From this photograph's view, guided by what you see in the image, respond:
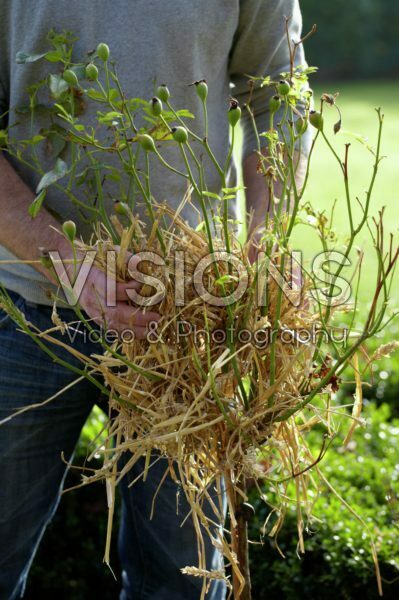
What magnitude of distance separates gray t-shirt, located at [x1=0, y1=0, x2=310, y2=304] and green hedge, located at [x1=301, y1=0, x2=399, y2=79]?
674 inches

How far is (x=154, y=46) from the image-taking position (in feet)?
5.43

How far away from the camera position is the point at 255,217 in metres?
1.64

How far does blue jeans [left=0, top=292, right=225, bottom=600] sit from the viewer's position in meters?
1.71

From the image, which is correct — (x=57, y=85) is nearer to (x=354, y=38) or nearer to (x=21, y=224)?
(x=21, y=224)

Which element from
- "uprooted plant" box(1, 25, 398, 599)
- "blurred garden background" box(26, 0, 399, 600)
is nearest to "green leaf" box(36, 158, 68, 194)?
"uprooted plant" box(1, 25, 398, 599)

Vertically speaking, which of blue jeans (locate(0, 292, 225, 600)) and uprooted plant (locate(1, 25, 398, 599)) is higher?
uprooted plant (locate(1, 25, 398, 599))

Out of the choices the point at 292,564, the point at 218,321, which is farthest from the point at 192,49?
the point at 292,564

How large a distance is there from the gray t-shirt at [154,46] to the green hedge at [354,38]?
1711 cm

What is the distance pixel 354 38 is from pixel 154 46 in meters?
18.4

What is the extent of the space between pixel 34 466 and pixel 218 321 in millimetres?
689

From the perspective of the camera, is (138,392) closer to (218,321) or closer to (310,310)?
(218,321)

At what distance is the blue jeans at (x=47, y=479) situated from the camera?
171 cm

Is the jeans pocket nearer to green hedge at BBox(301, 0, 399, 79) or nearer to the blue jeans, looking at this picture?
the blue jeans

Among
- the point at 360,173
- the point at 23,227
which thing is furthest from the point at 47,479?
the point at 360,173
